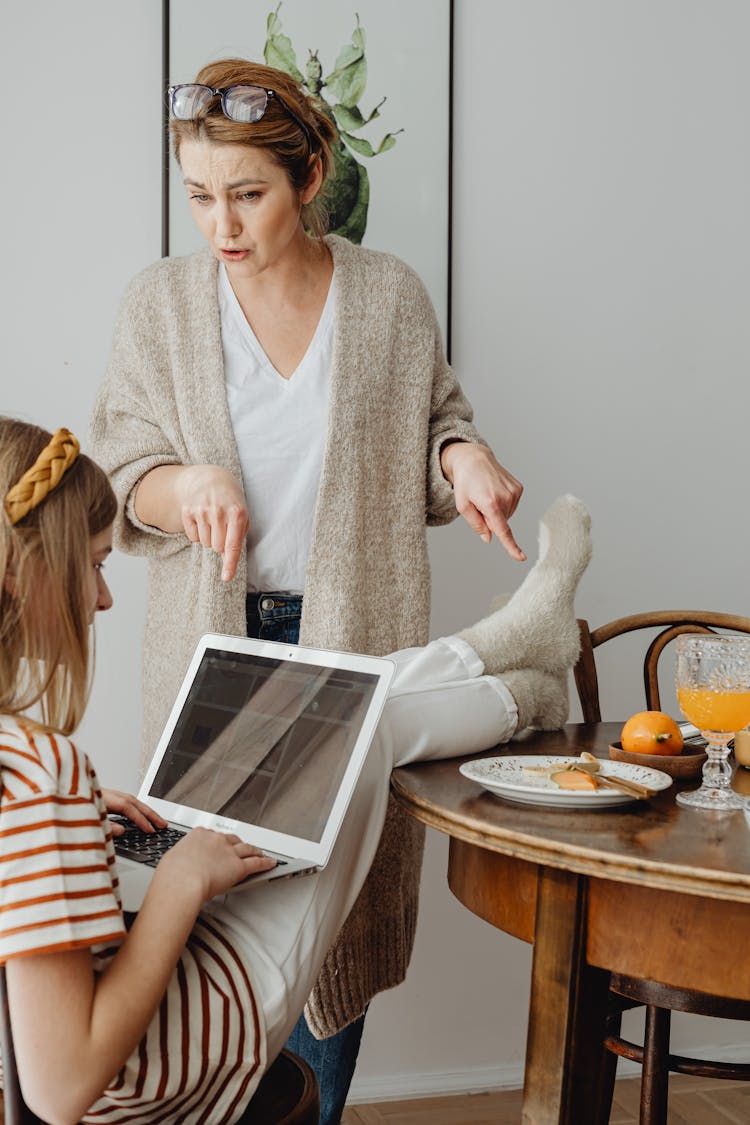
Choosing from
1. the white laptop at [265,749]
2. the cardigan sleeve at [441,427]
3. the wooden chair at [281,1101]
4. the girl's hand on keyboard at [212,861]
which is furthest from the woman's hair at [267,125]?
the wooden chair at [281,1101]

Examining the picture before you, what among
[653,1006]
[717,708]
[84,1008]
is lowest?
[653,1006]

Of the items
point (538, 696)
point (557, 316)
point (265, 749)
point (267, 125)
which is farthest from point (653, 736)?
point (557, 316)

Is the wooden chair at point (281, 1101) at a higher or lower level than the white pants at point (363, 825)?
lower

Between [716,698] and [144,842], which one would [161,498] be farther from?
[716,698]

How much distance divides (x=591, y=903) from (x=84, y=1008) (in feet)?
1.36

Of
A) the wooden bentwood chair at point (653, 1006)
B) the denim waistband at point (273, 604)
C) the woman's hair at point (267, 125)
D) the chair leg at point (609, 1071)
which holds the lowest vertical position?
the chair leg at point (609, 1071)

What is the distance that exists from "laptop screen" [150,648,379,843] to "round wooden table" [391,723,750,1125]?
0.11 meters

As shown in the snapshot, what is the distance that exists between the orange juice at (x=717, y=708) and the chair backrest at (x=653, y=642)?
→ 1.96ft

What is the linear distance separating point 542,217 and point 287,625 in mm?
1021

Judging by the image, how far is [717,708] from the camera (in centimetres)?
110

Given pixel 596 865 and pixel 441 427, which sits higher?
pixel 441 427

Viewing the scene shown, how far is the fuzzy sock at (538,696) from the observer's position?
4.37 feet

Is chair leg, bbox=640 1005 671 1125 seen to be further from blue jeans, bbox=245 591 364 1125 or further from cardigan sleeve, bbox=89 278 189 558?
cardigan sleeve, bbox=89 278 189 558

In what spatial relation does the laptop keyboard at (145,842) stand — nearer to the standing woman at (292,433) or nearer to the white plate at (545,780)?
the white plate at (545,780)
